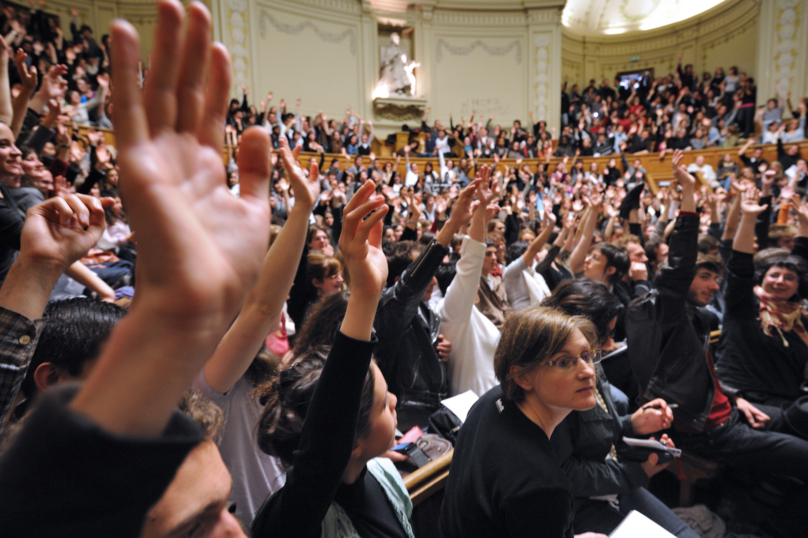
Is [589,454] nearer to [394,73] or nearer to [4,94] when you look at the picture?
[4,94]

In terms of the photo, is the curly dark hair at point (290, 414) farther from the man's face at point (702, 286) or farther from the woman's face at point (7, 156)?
the man's face at point (702, 286)

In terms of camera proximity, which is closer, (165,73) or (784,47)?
(165,73)

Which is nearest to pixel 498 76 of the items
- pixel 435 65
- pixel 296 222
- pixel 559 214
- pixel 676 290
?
pixel 435 65

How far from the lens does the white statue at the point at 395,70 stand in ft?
39.0

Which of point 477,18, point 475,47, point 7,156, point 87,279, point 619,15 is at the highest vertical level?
point 619,15

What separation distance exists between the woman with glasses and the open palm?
135 cm

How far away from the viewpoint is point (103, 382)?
1.11 ft

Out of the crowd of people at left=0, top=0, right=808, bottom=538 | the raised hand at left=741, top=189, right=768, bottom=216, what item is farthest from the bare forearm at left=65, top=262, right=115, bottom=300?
the raised hand at left=741, top=189, right=768, bottom=216

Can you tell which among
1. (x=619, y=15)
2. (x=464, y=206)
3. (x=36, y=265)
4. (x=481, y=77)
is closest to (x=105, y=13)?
(x=481, y=77)

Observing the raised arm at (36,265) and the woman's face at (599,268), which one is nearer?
the raised arm at (36,265)

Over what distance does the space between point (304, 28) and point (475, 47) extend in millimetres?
4813

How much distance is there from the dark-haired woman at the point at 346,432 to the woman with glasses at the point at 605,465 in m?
0.65

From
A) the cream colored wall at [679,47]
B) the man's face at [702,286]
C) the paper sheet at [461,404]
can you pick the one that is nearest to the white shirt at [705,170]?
the cream colored wall at [679,47]

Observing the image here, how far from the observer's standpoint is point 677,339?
6.56 feet
